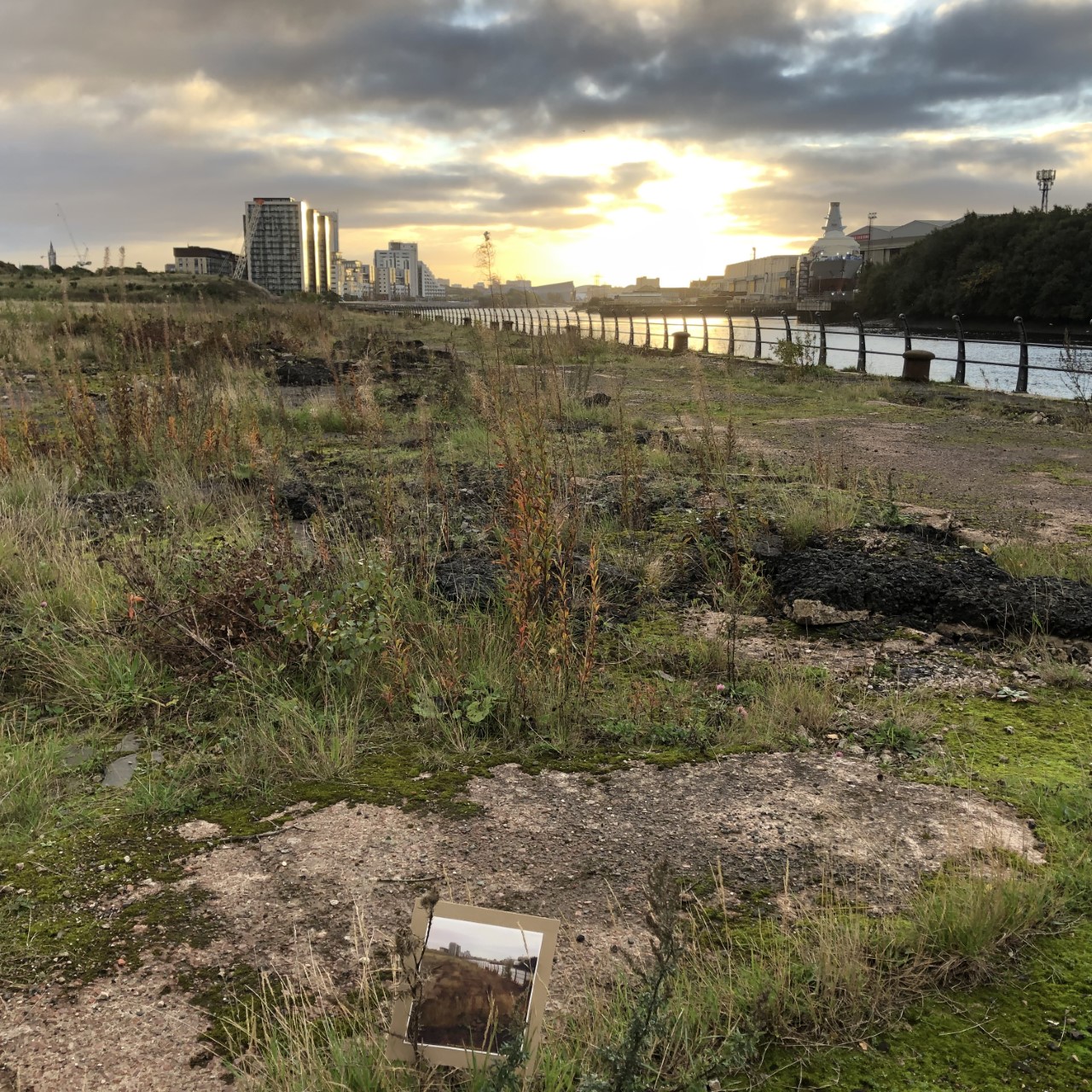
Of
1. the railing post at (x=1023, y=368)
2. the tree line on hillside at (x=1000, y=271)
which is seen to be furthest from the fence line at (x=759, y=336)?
the tree line on hillside at (x=1000, y=271)

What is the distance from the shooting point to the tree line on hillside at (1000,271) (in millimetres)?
52656

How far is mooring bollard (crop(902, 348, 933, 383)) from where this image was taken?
55.1 feet

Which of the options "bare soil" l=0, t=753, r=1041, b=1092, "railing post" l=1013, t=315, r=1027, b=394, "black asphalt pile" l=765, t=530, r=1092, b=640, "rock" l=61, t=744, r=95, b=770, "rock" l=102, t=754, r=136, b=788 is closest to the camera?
"bare soil" l=0, t=753, r=1041, b=1092

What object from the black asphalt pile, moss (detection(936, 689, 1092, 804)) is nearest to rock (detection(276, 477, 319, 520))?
the black asphalt pile

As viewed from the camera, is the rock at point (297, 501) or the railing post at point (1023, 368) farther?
the railing post at point (1023, 368)

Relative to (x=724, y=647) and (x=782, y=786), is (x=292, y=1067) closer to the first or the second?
(x=782, y=786)

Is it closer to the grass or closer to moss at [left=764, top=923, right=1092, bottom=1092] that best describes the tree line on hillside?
the grass

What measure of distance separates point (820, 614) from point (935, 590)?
2.15ft

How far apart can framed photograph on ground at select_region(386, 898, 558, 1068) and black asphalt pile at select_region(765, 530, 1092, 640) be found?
11.1 feet

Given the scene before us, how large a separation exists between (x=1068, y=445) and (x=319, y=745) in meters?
10.2

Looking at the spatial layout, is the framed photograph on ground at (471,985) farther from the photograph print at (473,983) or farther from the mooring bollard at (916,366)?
the mooring bollard at (916,366)

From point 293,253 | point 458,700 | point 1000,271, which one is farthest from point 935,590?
point 293,253

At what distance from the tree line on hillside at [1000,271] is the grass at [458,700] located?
2092 inches

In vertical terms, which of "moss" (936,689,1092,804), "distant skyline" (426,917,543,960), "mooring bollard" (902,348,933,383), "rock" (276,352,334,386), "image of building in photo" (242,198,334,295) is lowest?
"moss" (936,689,1092,804)
